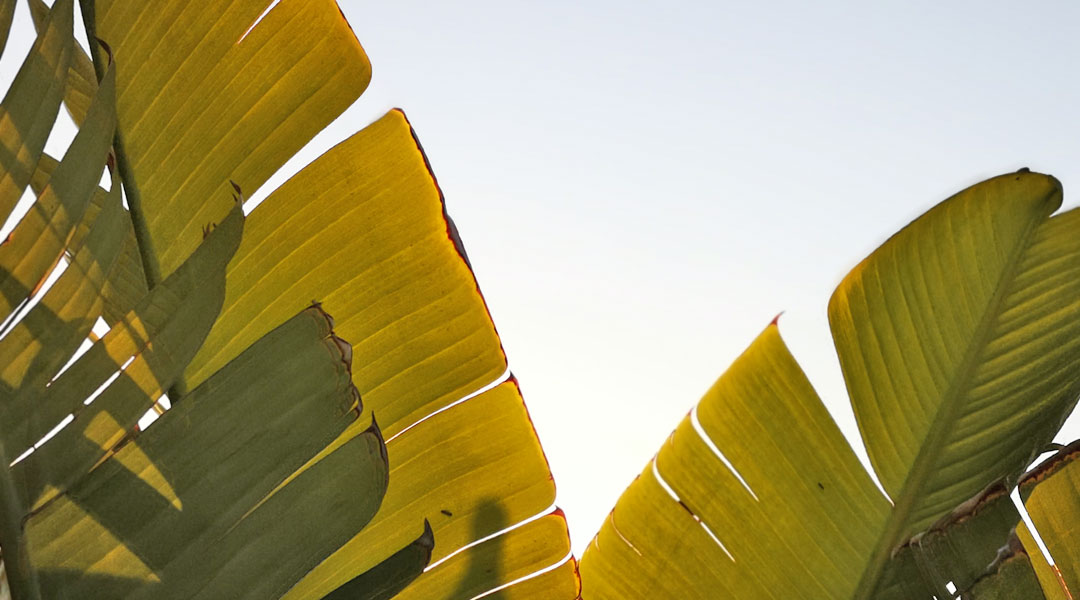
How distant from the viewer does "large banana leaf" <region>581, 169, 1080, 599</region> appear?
90 cm

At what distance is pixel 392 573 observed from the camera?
0.69 m

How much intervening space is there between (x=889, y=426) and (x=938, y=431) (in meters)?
0.05

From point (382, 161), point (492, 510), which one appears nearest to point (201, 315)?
point (382, 161)

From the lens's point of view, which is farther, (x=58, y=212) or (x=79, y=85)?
(x=79, y=85)

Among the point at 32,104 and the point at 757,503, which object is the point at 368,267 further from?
the point at 757,503

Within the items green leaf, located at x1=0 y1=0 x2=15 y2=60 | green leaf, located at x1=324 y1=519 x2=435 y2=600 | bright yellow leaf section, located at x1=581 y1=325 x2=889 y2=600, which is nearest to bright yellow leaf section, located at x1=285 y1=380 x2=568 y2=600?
bright yellow leaf section, located at x1=581 y1=325 x2=889 y2=600

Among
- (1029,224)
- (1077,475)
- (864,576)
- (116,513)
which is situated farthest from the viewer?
(1077,475)

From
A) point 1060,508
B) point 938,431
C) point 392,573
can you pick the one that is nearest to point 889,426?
point 938,431

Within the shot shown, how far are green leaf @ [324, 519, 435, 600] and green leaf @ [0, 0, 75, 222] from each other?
1.09 feet

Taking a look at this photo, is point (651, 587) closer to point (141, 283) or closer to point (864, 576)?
point (864, 576)

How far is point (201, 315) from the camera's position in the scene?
0.66 m

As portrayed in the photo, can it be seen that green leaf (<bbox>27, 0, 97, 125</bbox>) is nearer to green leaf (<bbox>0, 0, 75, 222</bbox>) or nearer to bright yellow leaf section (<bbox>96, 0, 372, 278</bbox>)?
bright yellow leaf section (<bbox>96, 0, 372, 278</bbox>)

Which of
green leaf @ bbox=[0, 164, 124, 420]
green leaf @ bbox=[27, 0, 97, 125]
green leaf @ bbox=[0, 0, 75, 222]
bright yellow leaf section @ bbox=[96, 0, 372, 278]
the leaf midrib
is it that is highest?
green leaf @ bbox=[27, 0, 97, 125]

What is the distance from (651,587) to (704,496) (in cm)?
14
